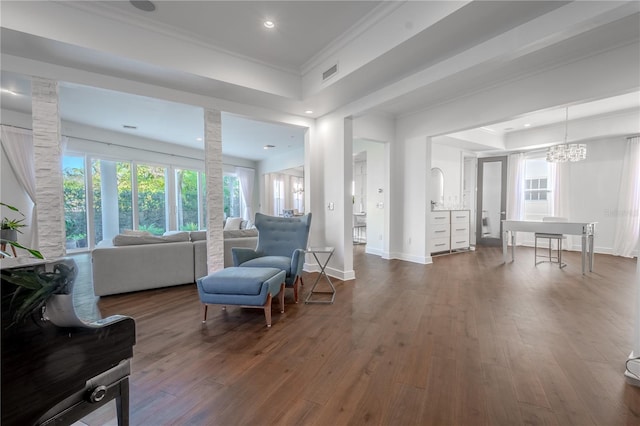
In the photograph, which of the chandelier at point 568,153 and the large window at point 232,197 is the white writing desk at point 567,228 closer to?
the chandelier at point 568,153

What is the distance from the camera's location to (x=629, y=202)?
5.61 metres

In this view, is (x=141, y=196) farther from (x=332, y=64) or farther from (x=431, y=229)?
(x=431, y=229)

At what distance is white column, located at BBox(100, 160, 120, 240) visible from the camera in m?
6.77

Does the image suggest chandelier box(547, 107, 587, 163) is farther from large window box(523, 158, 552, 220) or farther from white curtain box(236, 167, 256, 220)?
white curtain box(236, 167, 256, 220)

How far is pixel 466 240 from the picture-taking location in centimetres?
676

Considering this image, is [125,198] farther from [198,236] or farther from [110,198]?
[198,236]

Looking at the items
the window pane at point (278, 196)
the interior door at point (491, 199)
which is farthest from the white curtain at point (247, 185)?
the interior door at point (491, 199)

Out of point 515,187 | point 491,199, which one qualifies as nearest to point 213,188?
point 491,199

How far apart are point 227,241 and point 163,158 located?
5140mm

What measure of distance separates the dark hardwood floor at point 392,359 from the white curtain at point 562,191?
3.51 meters

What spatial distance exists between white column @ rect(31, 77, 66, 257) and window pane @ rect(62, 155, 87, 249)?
415 centimetres

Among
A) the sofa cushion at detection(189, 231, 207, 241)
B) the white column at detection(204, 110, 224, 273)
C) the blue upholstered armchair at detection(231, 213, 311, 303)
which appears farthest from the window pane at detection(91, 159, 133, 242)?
the blue upholstered armchair at detection(231, 213, 311, 303)

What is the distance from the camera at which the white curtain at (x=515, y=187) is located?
7227 millimetres

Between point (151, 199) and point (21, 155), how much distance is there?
2.89 metres
